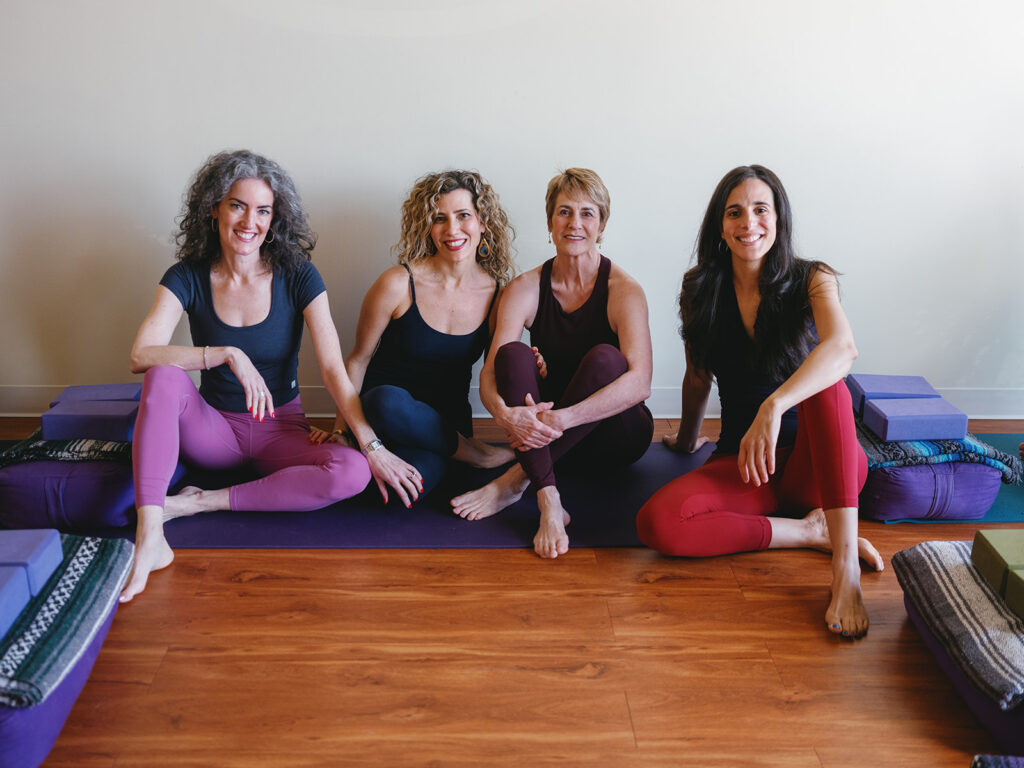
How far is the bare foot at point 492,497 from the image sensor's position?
244cm

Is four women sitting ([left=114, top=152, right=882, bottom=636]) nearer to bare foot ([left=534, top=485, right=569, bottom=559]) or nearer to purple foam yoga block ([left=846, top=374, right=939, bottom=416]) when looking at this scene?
bare foot ([left=534, top=485, right=569, bottom=559])

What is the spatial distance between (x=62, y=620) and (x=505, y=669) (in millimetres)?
888

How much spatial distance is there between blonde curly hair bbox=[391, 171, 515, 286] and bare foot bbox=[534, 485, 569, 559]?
767mm

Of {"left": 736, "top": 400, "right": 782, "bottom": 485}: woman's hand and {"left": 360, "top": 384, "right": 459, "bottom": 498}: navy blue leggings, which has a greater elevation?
{"left": 736, "top": 400, "right": 782, "bottom": 485}: woman's hand

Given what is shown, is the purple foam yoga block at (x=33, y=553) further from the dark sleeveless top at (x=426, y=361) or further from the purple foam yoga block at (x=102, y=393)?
the dark sleeveless top at (x=426, y=361)

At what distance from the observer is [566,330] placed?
101 inches

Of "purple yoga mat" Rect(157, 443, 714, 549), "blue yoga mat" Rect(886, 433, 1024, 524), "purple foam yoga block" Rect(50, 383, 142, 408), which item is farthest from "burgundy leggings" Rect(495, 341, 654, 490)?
"purple foam yoga block" Rect(50, 383, 142, 408)

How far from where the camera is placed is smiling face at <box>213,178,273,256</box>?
235 centimetres

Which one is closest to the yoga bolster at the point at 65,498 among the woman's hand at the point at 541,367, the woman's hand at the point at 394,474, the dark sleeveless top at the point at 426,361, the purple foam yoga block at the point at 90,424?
the purple foam yoga block at the point at 90,424

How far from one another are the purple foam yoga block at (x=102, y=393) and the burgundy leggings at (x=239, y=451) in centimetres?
33

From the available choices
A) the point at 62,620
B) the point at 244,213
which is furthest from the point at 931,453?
the point at 62,620

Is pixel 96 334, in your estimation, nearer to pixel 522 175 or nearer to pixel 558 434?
pixel 522 175

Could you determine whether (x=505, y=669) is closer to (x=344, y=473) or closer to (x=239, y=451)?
(x=344, y=473)

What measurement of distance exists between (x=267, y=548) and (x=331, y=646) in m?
0.50
